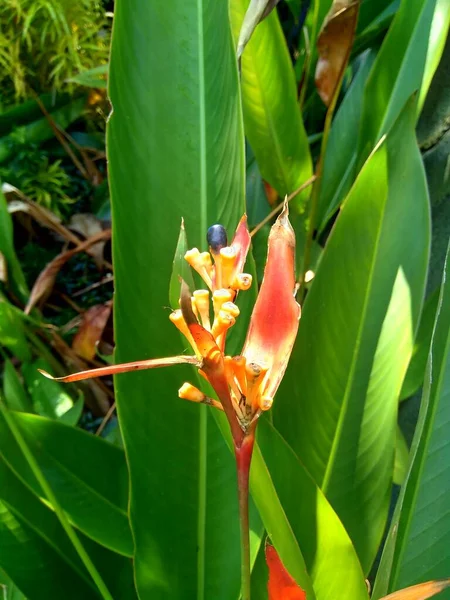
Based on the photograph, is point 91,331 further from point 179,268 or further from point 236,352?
point 179,268

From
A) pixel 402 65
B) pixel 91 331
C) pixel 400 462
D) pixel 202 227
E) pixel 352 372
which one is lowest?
pixel 400 462

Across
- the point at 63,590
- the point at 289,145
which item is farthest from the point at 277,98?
the point at 63,590

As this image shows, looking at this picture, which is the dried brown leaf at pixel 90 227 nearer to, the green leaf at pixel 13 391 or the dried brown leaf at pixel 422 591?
the green leaf at pixel 13 391

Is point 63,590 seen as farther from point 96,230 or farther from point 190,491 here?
point 96,230

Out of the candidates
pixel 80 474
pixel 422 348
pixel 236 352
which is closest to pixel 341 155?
pixel 422 348

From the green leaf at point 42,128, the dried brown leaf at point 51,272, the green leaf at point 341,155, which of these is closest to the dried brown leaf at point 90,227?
the dried brown leaf at point 51,272

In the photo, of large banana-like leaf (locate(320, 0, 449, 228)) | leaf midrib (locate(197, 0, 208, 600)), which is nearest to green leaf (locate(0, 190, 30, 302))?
leaf midrib (locate(197, 0, 208, 600))
